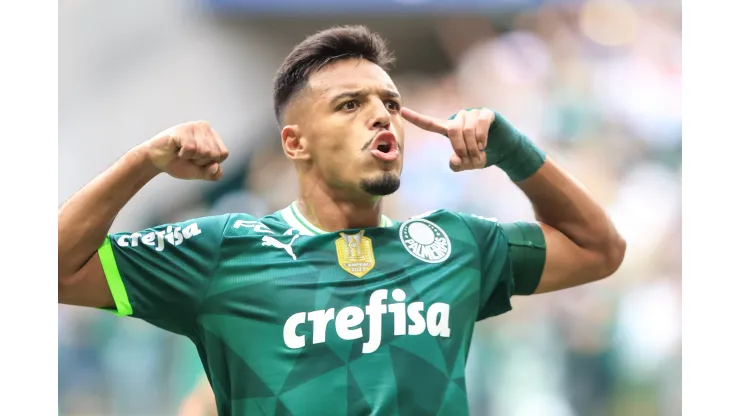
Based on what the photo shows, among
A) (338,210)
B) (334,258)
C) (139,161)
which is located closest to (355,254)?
(334,258)

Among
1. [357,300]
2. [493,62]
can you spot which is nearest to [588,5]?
[493,62]

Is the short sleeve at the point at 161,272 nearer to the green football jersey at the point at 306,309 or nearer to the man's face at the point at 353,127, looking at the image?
the green football jersey at the point at 306,309

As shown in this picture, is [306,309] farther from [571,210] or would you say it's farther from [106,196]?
[571,210]

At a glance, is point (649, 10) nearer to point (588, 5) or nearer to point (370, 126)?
point (588, 5)

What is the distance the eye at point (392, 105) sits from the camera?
85.2 inches

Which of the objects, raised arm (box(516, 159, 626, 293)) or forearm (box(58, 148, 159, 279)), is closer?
forearm (box(58, 148, 159, 279))

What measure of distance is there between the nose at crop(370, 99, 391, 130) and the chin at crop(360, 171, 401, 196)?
0.43 feet

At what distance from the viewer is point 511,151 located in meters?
2.17

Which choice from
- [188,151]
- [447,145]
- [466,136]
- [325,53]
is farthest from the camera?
[447,145]

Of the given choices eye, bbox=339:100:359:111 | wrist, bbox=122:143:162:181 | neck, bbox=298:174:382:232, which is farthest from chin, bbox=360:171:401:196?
wrist, bbox=122:143:162:181

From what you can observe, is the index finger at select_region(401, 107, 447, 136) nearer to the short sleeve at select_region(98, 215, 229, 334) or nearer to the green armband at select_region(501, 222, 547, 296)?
the green armband at select_region(501, 222, 547, 296)

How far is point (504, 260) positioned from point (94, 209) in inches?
44.0

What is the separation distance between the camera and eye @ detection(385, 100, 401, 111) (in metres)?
2.16

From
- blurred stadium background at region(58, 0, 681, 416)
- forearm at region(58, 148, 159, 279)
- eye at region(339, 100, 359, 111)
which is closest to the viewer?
forearm at region(58, 148, 159, 279)
